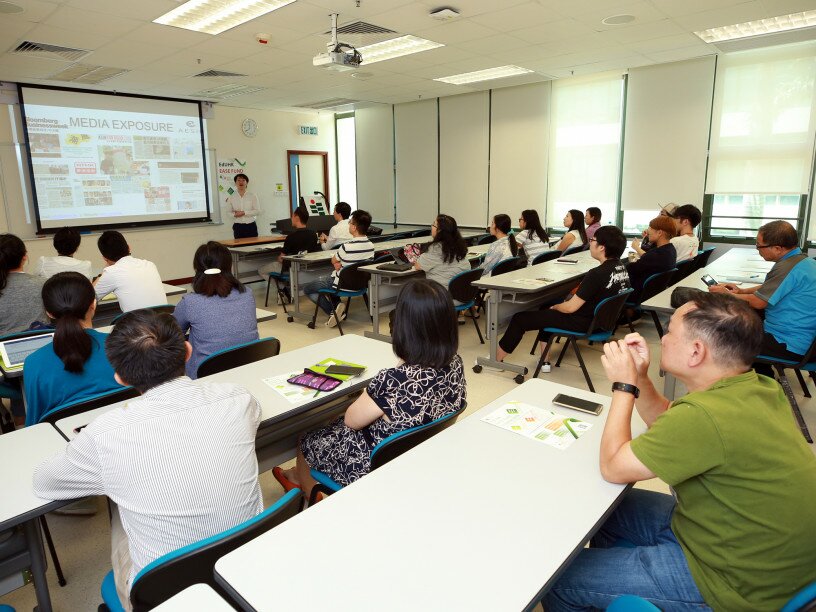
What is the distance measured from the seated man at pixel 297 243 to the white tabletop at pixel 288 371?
12.9 ft

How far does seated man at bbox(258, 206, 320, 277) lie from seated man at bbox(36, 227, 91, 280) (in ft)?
8.44

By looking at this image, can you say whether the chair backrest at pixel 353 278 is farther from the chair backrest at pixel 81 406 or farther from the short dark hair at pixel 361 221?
the chair backrest at pixel 81 406

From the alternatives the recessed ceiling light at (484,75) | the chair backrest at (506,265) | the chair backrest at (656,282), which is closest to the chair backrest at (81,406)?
the chair backrest at (506,265)

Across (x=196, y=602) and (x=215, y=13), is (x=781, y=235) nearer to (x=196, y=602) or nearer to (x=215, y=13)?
(x=196, y=602)

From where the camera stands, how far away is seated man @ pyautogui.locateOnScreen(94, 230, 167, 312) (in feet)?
12.0

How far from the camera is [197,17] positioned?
4598 mm

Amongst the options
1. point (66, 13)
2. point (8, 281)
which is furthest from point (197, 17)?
point (8, 281)

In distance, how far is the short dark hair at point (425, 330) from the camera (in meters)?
1.85

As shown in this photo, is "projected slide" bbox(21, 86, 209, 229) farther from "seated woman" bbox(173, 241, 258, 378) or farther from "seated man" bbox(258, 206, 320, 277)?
"seated woman" bbox(173, 241, 258, 378)

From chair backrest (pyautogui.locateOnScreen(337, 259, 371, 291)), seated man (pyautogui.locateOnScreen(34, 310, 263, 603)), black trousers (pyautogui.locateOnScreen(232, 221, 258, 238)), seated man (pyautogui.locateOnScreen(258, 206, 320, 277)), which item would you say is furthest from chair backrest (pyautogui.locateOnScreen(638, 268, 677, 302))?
black trousers (pyautogui.locateOnScreen(232, 221, 258, 238))

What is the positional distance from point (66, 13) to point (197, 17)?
100cm

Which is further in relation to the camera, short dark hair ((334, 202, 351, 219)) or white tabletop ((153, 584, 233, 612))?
short dark hair ((334, 202, 351, 219))

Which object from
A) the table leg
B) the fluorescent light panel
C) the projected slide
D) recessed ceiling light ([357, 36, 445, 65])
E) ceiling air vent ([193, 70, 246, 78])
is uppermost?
recessed ceiling light ([357, 36, 445, 65])

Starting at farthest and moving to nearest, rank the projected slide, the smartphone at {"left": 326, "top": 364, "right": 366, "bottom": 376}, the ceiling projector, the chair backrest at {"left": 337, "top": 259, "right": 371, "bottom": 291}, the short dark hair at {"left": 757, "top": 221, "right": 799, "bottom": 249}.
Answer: the projected slide
the chair backrest at {"left": 337, "top": 259, "right": 371, "bottom": 291}
the ceiling projector
the short dark hair at {"left": 757, "top": 221, "right": 799, "bottom": 249}
the smartphone at {"left": 326, "top": 364, "right": 366, "bottom": 376}
